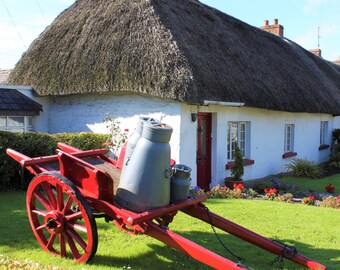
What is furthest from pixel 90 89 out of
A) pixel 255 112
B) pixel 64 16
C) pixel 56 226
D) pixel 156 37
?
pixel 56 226

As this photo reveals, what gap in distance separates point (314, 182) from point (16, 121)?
907 centimetres

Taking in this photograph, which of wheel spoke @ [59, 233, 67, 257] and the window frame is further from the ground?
the window frame

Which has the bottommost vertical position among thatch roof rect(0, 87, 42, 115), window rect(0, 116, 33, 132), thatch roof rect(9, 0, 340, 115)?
window rect(0, 116, 33, 132)

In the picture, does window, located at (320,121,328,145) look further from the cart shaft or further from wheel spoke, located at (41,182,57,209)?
wheel spoke, located at (41,182,57,209)

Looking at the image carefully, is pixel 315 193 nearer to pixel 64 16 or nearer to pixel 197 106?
pixel 197 106

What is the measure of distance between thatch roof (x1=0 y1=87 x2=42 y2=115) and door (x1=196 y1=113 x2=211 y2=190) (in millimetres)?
4495

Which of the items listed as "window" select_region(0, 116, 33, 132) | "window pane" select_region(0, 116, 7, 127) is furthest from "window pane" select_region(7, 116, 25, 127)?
"window pane" select_region(0, 116, 7, 127)

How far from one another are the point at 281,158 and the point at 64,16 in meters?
8.67

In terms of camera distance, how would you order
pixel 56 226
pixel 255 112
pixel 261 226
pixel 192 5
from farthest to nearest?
pixel 192 5 < pixel 255 112 < pixel 261 226 < pixel 56 226

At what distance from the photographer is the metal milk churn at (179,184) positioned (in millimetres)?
4547

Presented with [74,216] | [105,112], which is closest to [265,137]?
[105,112]

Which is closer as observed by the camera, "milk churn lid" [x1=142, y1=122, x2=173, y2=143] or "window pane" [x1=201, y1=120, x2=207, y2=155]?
"milk churn lid" [x1=142, y1=122, x2=173, y2=143]

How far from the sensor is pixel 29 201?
185 inches

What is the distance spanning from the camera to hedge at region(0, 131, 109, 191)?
823 centimetres
